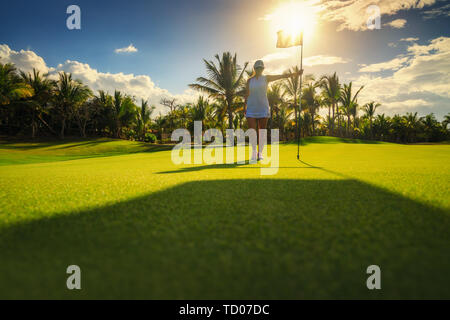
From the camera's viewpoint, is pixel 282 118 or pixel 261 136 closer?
pixel 261 136

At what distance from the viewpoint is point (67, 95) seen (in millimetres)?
29297

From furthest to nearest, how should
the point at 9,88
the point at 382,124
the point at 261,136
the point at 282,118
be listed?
the point at 382,124 → the point at 282,118 → the point at 9,88 → the point at 261,136

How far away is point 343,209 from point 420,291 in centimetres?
77

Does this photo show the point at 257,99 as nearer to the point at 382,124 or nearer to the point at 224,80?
the point at 224,80

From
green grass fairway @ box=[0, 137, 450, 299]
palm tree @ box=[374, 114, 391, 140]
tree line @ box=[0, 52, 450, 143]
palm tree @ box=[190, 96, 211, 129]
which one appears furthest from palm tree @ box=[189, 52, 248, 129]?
palm tree @ box=[374, 114, 391, 140]

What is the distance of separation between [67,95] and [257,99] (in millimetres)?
33032

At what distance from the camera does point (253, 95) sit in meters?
5.47

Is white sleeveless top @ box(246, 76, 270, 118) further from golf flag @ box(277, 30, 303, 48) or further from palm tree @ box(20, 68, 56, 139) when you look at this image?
palm tree @ box(20, 68, 56, 139)

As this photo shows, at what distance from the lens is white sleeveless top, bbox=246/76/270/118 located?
17.7 ft

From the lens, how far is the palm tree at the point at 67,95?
1143 inches

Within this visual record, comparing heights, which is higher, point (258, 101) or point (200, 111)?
point (200, 111)

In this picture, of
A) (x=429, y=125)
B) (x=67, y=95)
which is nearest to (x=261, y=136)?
(x=67, y=95)

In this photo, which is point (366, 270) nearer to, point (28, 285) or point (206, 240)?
point (206, 240)
